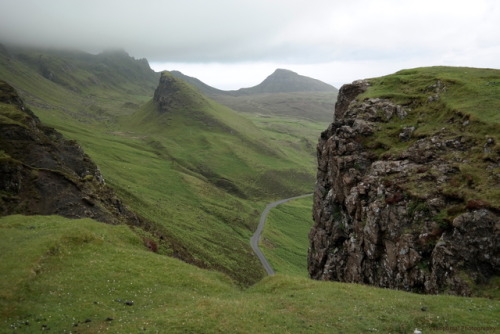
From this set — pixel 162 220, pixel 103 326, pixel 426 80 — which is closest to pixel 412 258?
pixel 103 326

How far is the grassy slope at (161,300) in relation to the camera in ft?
85.1

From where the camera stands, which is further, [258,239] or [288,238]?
[288,238]

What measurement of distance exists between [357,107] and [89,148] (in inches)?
5317

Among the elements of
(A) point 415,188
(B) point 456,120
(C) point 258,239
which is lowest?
(C) point 258,239

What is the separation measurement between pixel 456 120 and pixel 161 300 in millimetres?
46598

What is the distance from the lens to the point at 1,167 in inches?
2101

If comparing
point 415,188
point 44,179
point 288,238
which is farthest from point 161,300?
point 288,238

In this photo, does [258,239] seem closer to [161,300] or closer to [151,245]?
[151,245]

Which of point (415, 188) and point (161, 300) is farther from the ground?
point (415, 188)

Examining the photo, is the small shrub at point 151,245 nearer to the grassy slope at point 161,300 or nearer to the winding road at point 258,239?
the grassy slope at point 161,300

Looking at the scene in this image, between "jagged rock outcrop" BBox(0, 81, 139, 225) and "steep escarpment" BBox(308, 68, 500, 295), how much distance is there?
3823cm

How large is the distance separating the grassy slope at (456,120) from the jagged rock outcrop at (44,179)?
48.0m

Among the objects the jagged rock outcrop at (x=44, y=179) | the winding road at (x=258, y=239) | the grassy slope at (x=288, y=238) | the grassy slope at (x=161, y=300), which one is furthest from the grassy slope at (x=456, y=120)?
the grassy slope at (x=288, y=238)

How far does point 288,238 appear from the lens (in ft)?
477
